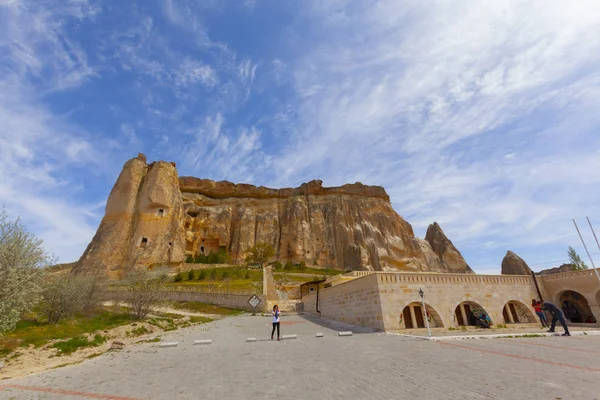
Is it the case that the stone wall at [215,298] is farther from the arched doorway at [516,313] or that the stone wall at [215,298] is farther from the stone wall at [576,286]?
the stone wall at [576,286]

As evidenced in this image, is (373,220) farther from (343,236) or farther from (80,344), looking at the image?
(80,344)

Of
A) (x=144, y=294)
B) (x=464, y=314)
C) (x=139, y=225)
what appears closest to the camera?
(x=464, y=314)

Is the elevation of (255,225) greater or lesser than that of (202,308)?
greater

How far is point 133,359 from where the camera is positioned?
903 centimetres

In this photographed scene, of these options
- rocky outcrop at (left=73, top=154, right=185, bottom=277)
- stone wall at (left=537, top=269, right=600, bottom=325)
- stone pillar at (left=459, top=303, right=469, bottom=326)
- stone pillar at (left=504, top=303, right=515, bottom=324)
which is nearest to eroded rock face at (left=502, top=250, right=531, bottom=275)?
stone wall at (left=537, top=269, right=600, bottom=325)

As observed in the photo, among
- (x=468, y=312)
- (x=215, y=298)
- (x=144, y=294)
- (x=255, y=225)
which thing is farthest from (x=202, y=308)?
(x=255, y=225)

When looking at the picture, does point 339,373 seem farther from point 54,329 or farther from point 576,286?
point 576,286

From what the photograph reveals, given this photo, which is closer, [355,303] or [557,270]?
[355,303]

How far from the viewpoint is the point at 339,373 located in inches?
244

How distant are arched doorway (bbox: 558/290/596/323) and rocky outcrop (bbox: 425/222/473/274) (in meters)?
47.2

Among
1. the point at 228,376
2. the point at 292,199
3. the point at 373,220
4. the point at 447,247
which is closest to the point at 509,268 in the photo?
the point at 447,247

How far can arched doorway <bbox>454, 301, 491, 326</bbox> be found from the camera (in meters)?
16.2

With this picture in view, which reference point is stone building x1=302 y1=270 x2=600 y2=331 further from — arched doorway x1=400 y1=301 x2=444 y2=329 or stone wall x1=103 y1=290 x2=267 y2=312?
stone wall x1=103 y1=290 x2=267 y2=312

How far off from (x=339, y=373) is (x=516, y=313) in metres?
18.4
